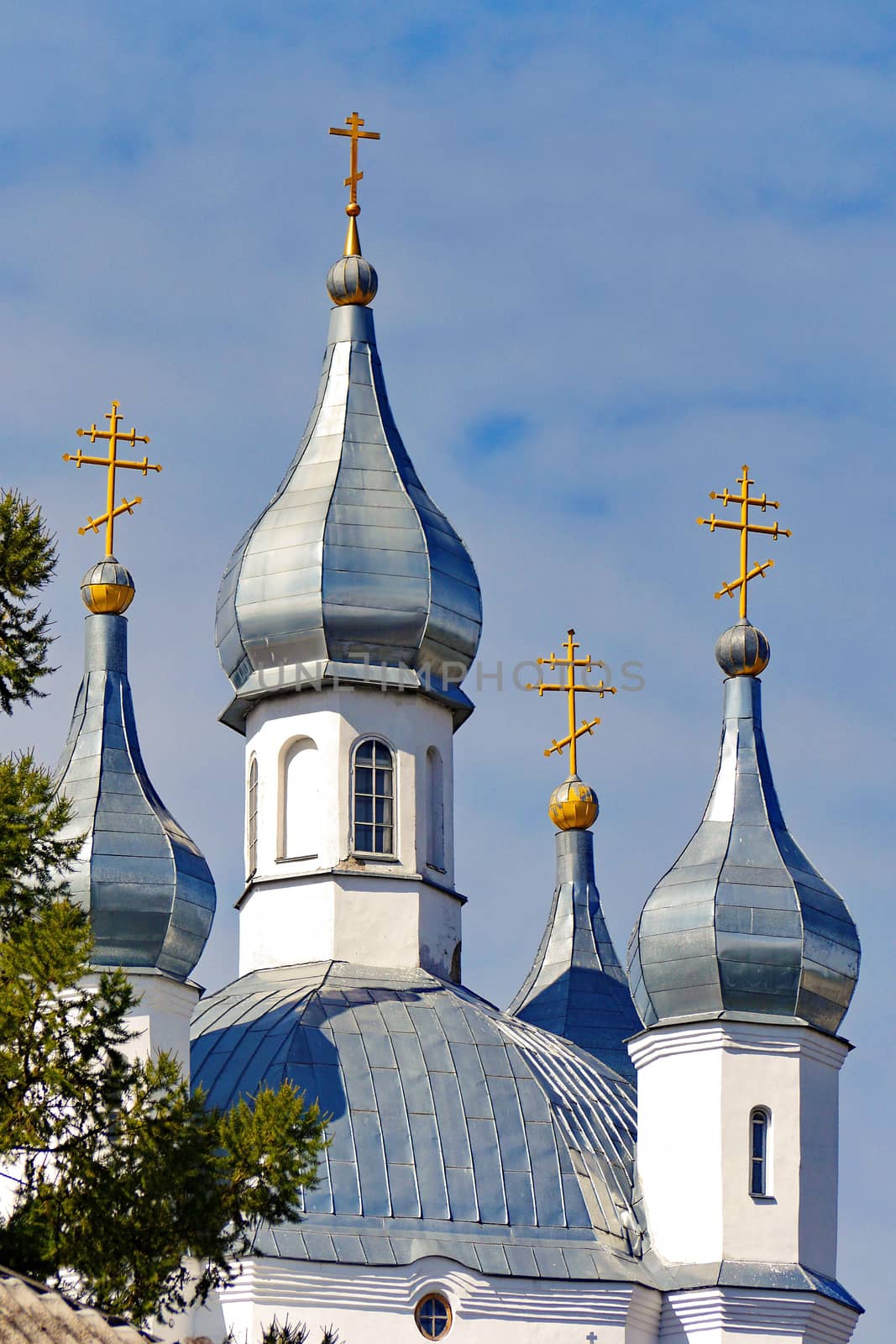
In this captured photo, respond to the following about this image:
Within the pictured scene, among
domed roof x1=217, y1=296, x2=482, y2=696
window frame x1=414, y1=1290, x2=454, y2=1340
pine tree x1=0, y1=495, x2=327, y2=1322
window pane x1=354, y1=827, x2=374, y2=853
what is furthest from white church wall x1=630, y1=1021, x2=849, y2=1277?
pine tree x1=0, y1=495, x2=327, y2=1322

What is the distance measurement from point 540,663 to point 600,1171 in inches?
291

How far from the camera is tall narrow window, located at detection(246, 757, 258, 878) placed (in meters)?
30.0

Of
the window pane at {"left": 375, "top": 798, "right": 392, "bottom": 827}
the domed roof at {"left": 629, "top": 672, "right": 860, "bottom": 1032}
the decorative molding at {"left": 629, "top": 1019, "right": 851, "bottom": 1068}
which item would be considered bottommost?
the decorative molding at {"left": 629, "top": 1019, "right": 851, "bottom": 1068}

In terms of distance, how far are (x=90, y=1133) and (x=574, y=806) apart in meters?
16.2

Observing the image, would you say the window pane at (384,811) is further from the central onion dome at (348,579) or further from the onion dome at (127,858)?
the onion dome at (127,858)

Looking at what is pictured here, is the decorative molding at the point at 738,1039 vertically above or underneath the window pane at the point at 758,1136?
above

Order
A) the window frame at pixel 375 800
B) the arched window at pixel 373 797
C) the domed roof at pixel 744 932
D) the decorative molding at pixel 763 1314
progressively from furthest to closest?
the arched window at pixel 373 797 → the window frame at pixel 375 800 → the domed roof at pixel 744 932 → the decorative molding at pixel 763 1314

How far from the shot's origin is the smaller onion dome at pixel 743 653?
2825 cm

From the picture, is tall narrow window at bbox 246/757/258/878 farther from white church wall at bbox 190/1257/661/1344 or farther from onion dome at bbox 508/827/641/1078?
white church wall at bbox 190/1257/661/1344

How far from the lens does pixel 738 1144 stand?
2630 centimetres

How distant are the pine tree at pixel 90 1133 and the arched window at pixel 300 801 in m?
10.5

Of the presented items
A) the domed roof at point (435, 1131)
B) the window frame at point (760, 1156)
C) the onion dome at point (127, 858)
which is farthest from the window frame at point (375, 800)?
the window frame at point (760, 1156)

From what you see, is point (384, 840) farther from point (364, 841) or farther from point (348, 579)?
point (348, 579)

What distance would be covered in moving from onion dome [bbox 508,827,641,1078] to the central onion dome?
3.63 m
